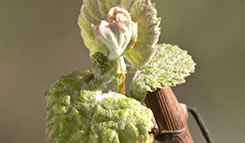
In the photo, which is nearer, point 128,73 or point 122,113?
point 122,113

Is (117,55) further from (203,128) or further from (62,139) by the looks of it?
(203,128)

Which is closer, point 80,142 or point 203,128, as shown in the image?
point 80,142

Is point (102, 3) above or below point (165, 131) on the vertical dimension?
above

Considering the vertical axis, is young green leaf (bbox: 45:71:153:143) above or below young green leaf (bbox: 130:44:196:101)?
below

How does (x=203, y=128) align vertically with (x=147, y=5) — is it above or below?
below

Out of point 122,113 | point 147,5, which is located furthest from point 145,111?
point 147,5

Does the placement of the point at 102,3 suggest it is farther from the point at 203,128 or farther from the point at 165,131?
the point at 203,128

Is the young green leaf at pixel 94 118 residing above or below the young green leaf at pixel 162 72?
below

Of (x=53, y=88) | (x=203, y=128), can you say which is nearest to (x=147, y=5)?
(x=53, y=88)
